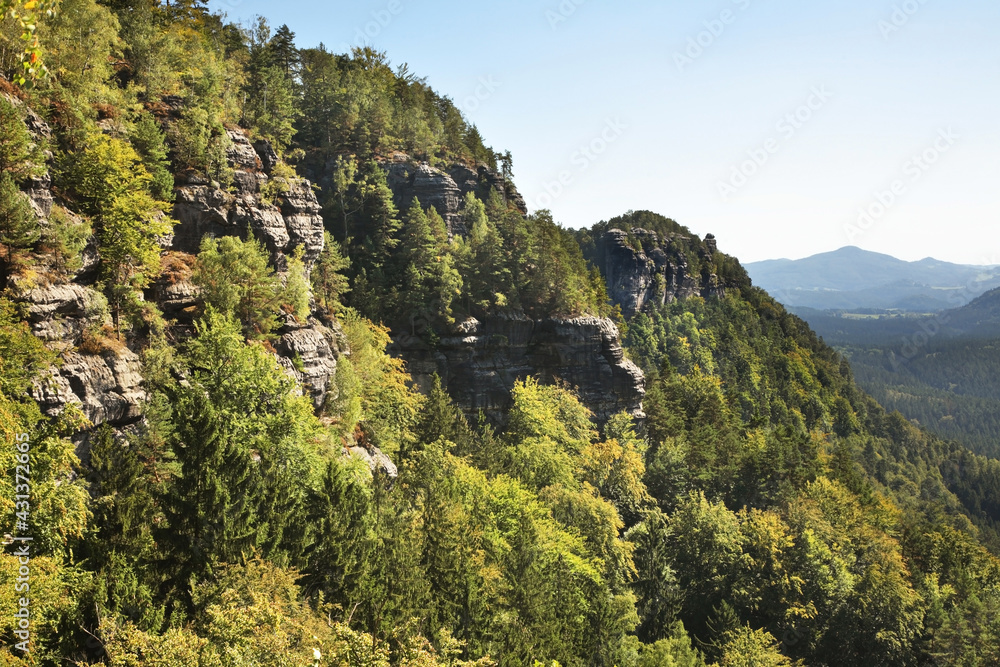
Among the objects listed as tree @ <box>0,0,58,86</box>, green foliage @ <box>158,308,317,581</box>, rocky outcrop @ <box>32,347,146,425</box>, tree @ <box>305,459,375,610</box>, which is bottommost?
tree @ <box>305,459,375,610</box>

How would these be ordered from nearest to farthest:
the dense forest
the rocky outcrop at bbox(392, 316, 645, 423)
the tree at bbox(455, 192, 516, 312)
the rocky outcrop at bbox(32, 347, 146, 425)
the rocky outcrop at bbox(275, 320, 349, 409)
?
the dense forest, the rocky outcrop at bbox(32, 347, 146, 425), the rocky outcrop at bbox(275, 320, 349, 409), the rocky outcrop at bbox(392, 316, 645, 423), the tree at bbox(455, 192, 516, 312)

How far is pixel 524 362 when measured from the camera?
63.5 meters

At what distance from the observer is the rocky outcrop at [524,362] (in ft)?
197

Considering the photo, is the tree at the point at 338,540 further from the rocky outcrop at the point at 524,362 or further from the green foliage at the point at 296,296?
the rocky outcrop at the point at 524,362

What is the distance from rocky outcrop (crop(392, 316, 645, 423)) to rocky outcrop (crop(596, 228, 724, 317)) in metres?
63.2

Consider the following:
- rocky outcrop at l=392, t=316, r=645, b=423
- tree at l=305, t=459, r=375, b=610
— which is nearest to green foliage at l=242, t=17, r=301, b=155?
rocky outcrop at l=392, t=316, r=645, b=423

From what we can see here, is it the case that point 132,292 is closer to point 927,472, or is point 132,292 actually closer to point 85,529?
point 85,529

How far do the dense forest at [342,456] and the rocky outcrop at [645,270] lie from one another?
170ft

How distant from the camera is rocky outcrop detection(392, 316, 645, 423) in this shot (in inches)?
2368

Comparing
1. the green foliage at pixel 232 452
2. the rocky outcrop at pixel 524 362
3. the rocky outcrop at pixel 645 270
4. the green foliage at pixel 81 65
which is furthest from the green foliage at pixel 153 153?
the rocky outcrop at pixel 645 270

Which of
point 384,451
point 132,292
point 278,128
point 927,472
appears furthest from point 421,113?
point 927,472

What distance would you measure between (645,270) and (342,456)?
108571 mm

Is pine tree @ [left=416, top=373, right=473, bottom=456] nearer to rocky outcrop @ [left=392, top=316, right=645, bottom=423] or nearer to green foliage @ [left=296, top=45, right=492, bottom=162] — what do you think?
rocky outcrop @ [left=392, top=316, right=645, bottom=423]

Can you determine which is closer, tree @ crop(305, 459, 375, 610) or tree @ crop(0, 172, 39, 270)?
tree @ crop(0, 172, 39, 270)
